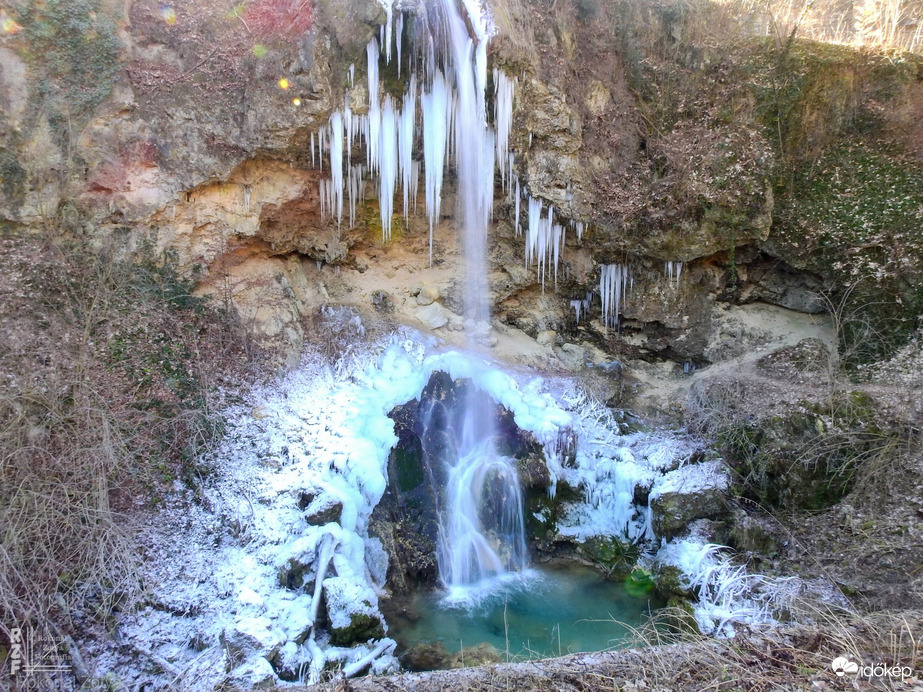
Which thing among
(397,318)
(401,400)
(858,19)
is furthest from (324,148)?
(858,19)

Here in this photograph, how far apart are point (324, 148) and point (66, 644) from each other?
6.07 meters

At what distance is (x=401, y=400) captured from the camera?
26.3 feet

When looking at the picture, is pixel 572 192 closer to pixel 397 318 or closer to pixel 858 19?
pixel 397 318

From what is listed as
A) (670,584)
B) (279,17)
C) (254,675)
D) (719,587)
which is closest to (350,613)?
(254,675)

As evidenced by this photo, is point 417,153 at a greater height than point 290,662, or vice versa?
point 417,153

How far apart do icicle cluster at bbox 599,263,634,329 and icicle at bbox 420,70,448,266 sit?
9.49 feet

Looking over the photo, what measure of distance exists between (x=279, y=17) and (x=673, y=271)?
6483 mm

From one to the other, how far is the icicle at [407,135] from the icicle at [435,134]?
0.51ft

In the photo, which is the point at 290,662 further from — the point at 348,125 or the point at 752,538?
the point at 348,125

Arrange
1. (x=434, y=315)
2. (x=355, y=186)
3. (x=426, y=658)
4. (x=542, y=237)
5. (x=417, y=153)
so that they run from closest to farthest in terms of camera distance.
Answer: (x=426, y=658), (x=417, y=153), (x=355, y=186), (x=542, y=237), (x=434, y=315)

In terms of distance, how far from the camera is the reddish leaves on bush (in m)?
7.20

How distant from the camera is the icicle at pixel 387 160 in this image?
25.6 feet

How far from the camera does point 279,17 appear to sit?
7.23 m

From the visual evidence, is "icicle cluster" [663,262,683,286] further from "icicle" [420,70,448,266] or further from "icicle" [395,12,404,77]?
"icicle" [395,12,404,77]
